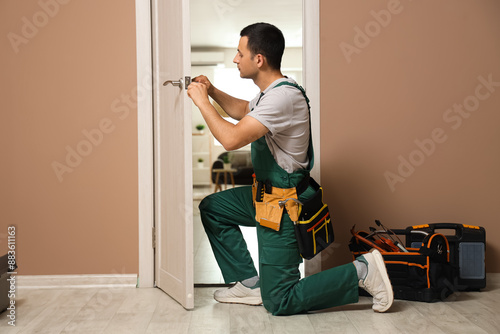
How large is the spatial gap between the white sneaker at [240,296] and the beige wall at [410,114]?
589 millimetres

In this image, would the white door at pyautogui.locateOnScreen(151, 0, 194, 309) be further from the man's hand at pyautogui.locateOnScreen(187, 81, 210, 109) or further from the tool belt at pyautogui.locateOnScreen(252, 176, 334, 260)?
the tool belt at pyautogui.locateOnScreen(252, 176, 334, 260)

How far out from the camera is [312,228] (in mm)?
2295

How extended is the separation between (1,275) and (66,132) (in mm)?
860

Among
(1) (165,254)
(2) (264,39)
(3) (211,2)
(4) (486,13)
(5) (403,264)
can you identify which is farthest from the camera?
(3) (211,2)

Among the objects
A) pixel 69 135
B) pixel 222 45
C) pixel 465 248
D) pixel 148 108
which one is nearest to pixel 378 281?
pixel 465 248

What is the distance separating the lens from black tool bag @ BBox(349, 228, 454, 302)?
249cm

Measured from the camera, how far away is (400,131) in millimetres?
2941

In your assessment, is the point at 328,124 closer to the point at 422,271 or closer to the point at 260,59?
the point at 260,59

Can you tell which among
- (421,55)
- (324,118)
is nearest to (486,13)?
(421,55)

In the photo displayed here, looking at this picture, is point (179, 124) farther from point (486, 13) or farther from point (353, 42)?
point (486, 13)

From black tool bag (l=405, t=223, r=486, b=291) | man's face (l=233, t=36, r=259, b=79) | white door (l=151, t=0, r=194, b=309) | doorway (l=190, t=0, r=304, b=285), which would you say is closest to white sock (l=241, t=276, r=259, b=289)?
white door (l=151, t=0, r=194, b=309)

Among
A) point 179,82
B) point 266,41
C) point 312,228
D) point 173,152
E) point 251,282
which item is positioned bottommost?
point 251,282

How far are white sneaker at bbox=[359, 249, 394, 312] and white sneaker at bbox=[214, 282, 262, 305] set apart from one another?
20.4 inches

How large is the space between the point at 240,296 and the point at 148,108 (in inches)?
44.4
